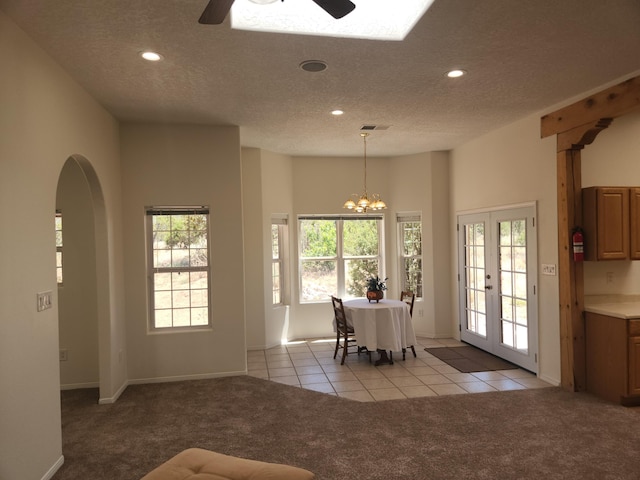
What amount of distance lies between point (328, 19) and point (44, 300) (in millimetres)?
2631

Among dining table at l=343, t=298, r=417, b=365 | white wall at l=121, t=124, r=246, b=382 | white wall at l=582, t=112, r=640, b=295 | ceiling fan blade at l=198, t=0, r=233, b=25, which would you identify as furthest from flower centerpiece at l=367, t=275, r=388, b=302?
ceiling fan blade at l=198, t=0, r=233, b=25

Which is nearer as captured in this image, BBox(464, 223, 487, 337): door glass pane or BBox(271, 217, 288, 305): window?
BBox(464, 223, 487, 337): door glass pane

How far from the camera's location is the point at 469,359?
5.64m

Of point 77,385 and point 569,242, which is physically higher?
point 569,242

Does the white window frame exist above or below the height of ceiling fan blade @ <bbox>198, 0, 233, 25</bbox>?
below

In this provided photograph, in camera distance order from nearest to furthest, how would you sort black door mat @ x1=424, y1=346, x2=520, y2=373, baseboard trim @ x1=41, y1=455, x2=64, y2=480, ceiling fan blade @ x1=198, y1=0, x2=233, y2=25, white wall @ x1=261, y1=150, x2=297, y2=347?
ceiling fan blade @ x1=198, y1=0, x2=233, y2=25 → baseboard trim @ x1=41, y1=455, x2=64, y2=480 → black door mat @ x1=424, y1=346, x2=520, y2=373 → white wall @ x1=261, y1=150, x2=297, y2=347

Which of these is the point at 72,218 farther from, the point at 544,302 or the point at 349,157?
the point at 544,302

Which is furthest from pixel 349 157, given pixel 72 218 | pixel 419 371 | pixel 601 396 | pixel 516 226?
pixel 601 396

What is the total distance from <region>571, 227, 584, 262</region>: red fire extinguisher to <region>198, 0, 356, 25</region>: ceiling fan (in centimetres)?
341

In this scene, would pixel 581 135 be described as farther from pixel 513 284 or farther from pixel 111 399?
pixel 111 399

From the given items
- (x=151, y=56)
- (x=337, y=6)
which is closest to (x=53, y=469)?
(x=151, y=56)

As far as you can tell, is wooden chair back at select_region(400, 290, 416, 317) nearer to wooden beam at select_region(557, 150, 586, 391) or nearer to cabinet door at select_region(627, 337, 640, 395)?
wooden beam at select_region(557, 150, 586, 391)

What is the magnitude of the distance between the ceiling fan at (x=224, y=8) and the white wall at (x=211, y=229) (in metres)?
3.12

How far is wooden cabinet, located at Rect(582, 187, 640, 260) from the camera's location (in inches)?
167
